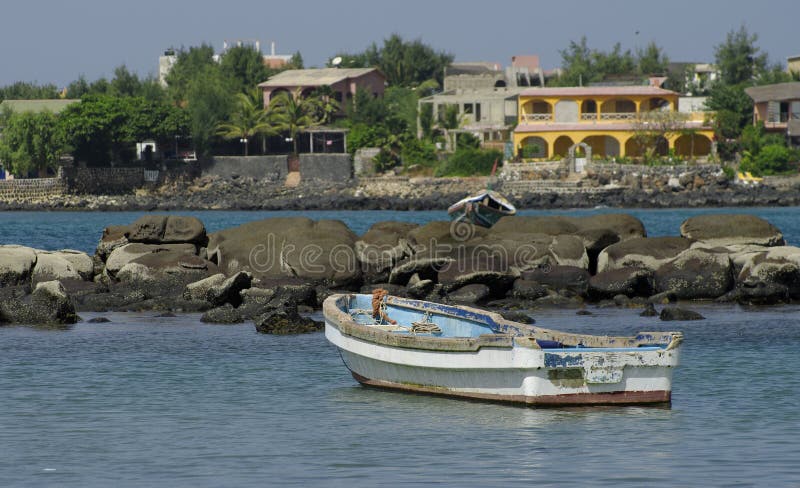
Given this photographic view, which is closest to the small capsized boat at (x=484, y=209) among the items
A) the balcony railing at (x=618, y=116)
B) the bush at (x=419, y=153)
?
the balcony railing at (x=618, y=116)

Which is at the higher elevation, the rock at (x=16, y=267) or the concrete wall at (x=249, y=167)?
the concrete wall at (x=249, y=167)

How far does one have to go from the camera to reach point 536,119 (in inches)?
3445

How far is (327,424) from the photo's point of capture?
→ 16.7 meters

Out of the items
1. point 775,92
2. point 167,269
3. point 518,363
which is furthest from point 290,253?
point 775,92

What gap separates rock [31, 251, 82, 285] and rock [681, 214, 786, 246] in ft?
49.2

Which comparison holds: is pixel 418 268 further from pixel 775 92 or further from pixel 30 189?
pixel 30 189

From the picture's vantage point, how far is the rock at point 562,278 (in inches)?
1193

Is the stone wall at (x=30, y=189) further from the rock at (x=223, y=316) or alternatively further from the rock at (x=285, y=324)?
the rock at (x=285, y=324)

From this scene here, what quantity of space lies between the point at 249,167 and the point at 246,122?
3220 millimetres

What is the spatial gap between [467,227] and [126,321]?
1010 centimetres

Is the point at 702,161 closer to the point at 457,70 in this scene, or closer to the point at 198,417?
the point at 457,70

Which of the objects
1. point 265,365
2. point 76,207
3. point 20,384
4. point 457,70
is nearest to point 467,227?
point 265,365

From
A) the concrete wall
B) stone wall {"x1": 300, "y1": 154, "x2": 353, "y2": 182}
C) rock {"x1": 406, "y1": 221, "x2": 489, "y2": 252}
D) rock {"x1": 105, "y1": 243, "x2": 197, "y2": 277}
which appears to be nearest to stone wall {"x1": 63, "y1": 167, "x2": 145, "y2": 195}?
the concrete wall

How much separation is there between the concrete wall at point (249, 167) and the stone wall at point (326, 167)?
1.85 meters
